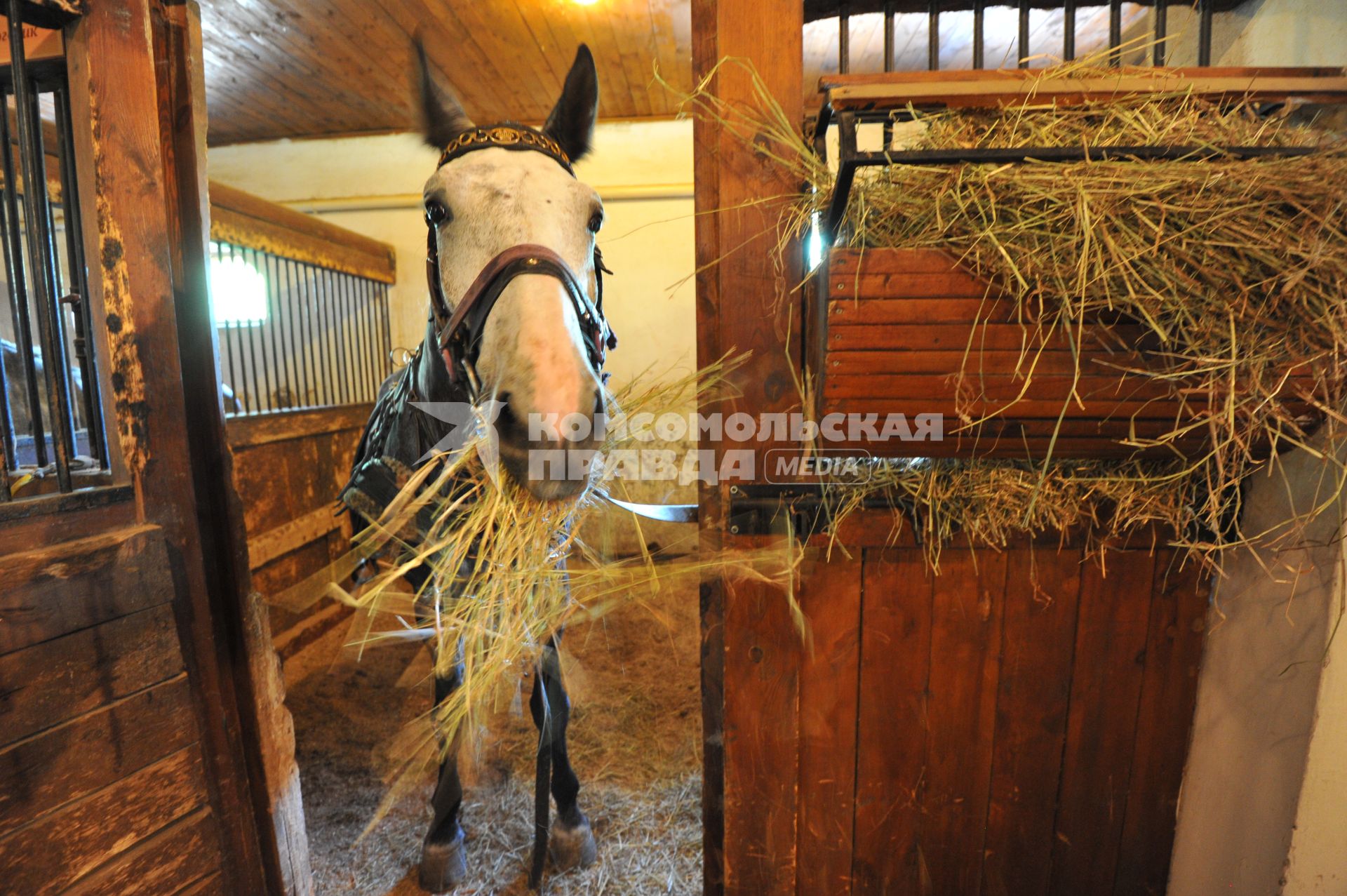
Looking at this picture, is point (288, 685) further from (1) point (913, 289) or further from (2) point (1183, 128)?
(2) point (1183, 128)

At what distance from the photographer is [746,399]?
1226mm

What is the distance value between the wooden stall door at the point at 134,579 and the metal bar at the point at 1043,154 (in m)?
1.44

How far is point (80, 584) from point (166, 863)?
700mm

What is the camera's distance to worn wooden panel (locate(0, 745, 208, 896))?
3.43 feet

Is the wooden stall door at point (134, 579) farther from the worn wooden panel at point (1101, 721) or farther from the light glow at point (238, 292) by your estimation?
the light glow at point (238, 292)

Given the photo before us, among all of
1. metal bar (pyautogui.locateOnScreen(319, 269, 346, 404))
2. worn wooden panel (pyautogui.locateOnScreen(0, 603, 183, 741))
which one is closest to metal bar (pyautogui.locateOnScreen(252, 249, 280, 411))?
metal bar (pyautogui.locateOnScreen(319, 269, 346, 404))

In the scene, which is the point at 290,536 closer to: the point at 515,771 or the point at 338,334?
the point at 338,334

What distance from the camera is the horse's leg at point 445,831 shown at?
6.13ft

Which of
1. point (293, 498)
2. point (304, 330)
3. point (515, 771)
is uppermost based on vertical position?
point (304, 330)

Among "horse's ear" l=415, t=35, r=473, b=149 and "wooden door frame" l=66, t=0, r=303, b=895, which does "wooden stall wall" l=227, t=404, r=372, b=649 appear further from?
"horse's ear" l=415, t=35, r=473, b=149

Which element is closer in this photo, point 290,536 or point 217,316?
point 290,536

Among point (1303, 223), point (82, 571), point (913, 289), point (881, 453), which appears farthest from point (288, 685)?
point (1303, 223)

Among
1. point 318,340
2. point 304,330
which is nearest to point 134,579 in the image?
point 304,330

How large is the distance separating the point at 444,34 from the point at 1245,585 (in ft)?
13.6
